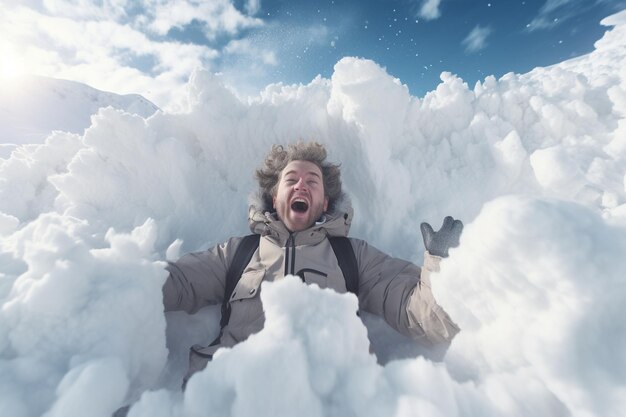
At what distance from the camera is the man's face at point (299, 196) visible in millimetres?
2434

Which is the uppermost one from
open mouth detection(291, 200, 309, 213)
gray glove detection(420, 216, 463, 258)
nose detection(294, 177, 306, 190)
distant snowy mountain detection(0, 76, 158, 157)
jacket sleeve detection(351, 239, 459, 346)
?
distant snowy mountain detection(0, 76, 158, 157)

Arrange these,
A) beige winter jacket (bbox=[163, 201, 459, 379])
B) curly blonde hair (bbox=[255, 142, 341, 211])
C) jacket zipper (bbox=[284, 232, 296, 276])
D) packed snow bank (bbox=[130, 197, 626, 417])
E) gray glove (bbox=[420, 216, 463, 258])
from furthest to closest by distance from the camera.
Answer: curly blonde hair (bbox=[255, 142, 341, 211]) < jacket zipper (bbox=[284, 232, 296, 276]) < beige winter jacket (bbox=[163, 201, 459, 379]) < gray glove (bbox=[420, 216, 463, 258]) < packed snow bank (bbox=[130, 197, 626, 417])

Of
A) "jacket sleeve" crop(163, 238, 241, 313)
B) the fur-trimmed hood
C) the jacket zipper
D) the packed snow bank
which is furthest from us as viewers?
the fur-trimmed hood

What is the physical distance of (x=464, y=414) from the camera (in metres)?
0.75

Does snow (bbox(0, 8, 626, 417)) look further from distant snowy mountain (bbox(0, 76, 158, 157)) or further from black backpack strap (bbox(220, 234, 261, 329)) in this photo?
distant snowy mountain (bbox(0, 76, 158, 157))

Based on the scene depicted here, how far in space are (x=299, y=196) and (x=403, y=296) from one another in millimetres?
1074

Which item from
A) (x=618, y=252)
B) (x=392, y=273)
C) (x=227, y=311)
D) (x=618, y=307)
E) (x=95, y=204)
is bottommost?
(x=227, y=311)

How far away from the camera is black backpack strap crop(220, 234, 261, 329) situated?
2085 millimetres

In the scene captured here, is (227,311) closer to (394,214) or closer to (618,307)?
(394,214)

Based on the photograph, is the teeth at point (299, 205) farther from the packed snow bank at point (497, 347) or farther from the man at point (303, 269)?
the packed snow bank at point (497, 347)

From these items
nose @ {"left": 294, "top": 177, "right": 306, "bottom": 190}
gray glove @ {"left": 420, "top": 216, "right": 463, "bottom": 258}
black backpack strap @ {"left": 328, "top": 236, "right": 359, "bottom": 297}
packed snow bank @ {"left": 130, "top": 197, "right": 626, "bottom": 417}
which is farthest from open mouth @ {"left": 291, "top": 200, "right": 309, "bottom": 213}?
packed snow bank @ {"left": 130, "top": 197, "right": 626, "bottom": 417}

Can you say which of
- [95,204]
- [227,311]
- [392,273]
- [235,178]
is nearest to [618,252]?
[392,273]

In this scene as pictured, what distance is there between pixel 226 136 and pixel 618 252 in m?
3.18

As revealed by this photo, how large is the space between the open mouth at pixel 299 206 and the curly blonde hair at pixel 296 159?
34 centimetres
